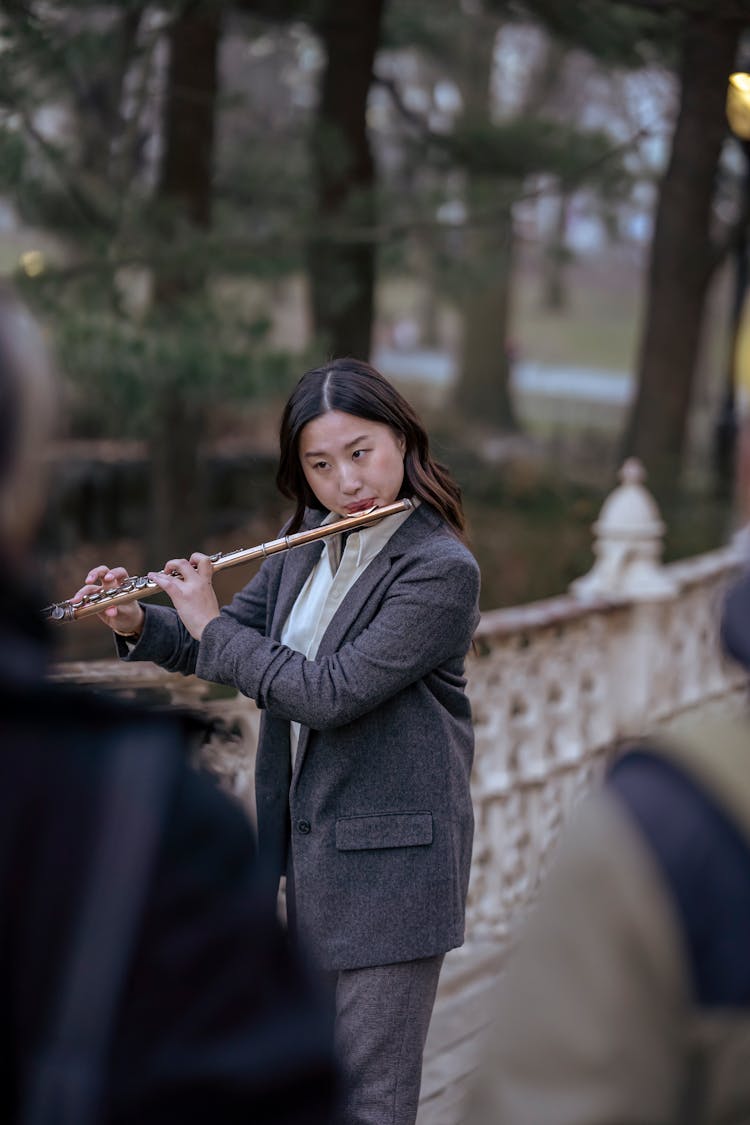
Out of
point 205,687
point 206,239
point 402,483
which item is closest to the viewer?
point 402,483

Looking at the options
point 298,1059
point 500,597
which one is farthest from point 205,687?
point 500,597

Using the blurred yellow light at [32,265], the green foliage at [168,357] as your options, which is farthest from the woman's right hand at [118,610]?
the blurred yellow light at [32,265]

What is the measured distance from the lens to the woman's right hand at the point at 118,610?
2.60 metres

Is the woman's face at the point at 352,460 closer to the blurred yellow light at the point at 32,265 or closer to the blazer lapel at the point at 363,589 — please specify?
the blazer lapel at the point at 363,589

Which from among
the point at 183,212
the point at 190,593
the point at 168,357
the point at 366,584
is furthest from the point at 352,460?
the point at 183,212

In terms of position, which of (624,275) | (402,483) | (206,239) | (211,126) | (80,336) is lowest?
(402,483)

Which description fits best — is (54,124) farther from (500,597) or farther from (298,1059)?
(298,1059)

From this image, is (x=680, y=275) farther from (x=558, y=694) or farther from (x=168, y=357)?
(x=558, y=694)

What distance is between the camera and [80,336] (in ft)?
24.5

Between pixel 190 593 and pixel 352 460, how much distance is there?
0.37 metres

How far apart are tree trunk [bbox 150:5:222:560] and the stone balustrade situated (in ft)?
10.3

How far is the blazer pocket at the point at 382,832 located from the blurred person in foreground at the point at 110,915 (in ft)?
4.19

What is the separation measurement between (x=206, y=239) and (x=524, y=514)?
465 centimetres

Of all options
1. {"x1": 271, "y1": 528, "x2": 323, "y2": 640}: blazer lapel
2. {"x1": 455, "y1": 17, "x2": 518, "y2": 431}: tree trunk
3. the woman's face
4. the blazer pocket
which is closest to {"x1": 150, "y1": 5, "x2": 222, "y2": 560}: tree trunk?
{"x1": 271, "y1": 528, "x2": 323, "y2": 640}: blazer lapel
